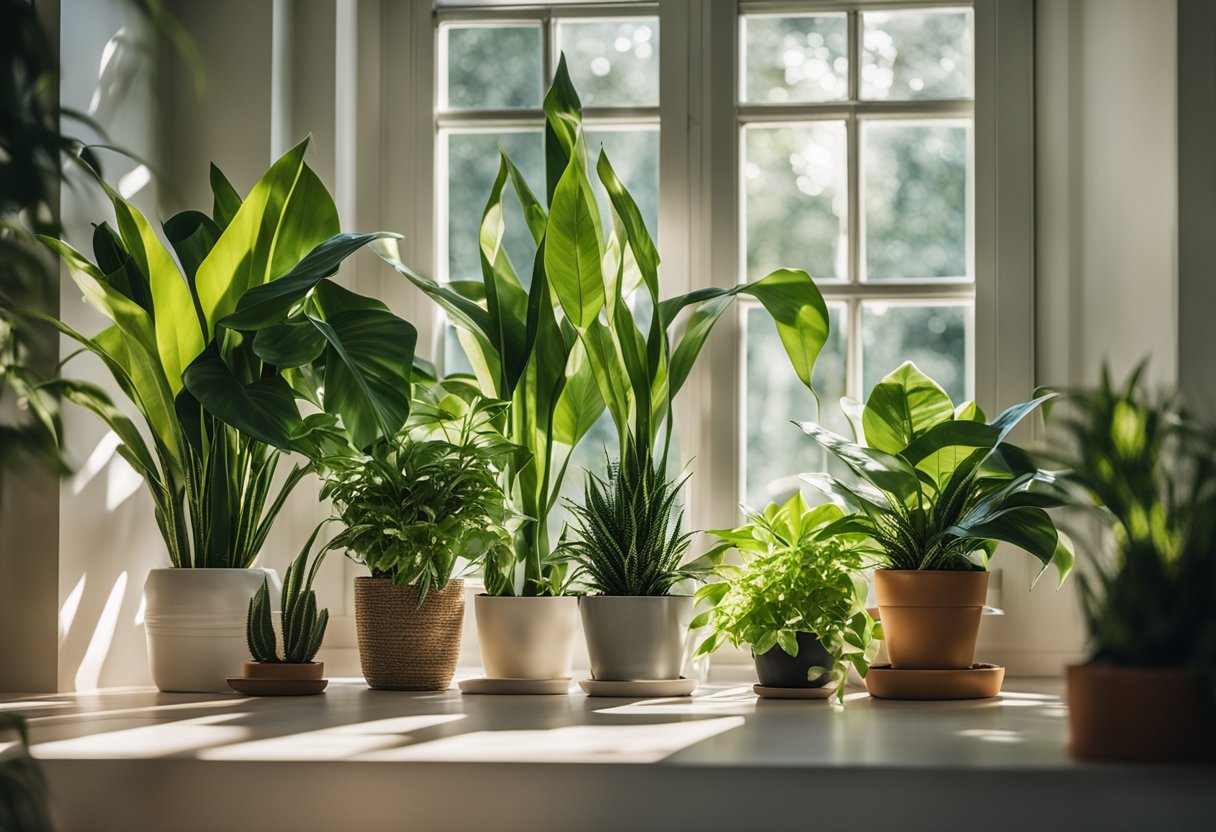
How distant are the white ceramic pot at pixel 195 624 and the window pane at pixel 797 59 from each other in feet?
4.28

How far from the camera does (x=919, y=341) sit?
2209mm

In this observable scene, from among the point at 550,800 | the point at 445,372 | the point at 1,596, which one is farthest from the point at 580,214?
the point at 1,596

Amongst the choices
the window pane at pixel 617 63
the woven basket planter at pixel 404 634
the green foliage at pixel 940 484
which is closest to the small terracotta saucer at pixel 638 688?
the woven basket planter at pixel 404 634

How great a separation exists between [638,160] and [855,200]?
1.38ft

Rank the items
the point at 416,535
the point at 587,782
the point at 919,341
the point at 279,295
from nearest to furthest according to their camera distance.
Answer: the point at 587,782 < the point at 279,295 < the point at 416,535 < the point at 919,341

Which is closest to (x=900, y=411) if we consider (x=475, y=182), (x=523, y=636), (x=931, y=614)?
(x=931, y=614)

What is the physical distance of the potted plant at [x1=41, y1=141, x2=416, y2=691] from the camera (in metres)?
1.66

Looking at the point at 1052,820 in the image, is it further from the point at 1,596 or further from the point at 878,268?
the point at 1,596

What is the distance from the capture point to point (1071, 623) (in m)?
2.10

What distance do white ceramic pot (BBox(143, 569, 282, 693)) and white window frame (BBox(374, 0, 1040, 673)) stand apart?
67 cm

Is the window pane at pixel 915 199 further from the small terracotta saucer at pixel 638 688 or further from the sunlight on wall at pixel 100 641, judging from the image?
the sunlight on wall at pixel 100 641

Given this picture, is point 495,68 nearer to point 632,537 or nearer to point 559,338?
point 559,338

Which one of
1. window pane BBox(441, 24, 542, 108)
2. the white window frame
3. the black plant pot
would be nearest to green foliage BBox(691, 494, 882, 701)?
the black plant pot

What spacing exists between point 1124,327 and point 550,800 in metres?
1.28
